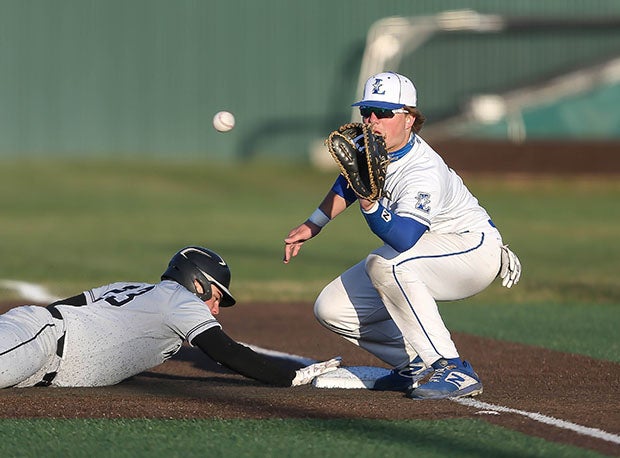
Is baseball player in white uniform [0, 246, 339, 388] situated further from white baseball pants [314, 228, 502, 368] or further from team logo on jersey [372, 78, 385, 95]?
team logo on jersey [372, 78, 385, 95]

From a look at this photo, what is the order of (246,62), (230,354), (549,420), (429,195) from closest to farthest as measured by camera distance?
(549,420) < (230,354) < (429,195) < (246,62)

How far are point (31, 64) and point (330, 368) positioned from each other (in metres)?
24.5

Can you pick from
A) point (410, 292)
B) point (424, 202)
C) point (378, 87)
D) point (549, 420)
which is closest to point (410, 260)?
point (410, 292)

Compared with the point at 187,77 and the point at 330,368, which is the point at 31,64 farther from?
the point at 330,368

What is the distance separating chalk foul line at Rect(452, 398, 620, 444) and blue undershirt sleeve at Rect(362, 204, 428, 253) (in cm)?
81

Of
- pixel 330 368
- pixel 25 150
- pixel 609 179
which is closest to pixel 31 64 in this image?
pixel 25 150

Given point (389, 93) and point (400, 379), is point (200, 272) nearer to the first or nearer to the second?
point (400, 379)

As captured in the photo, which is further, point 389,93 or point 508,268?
point 508,268

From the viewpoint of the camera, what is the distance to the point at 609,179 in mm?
26766

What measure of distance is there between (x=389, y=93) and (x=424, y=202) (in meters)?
0.62

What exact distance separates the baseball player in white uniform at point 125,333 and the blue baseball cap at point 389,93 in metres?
1.15

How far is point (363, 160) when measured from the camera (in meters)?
5.68

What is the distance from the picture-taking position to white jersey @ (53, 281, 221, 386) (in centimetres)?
582

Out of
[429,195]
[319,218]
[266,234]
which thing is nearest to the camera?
[429,195]
